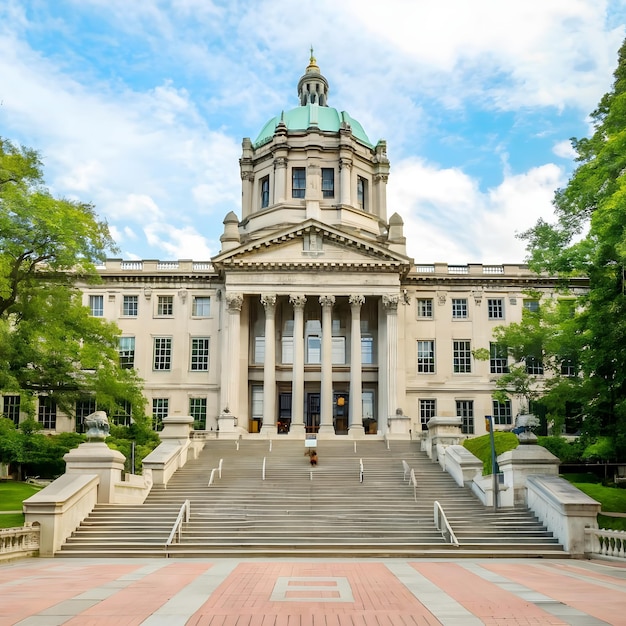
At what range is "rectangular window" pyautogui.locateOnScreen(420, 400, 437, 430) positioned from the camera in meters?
56.2

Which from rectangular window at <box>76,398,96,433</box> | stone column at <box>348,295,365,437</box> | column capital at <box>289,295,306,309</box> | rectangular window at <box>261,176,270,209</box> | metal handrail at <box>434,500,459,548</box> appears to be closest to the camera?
metal handrail at <box>434,500,459,548</box>

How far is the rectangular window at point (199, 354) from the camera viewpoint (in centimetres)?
5662

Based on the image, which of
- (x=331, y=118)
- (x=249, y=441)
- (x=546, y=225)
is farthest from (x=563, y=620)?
(x=331, y=118)

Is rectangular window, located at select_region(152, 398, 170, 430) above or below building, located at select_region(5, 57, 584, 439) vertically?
Result: below

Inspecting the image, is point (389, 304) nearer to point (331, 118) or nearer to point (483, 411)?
point (483, 411)

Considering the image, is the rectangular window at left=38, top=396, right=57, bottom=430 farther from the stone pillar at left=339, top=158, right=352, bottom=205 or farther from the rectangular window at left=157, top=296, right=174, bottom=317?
the stone pillar at left=339, top=158, right=352, bottom=205

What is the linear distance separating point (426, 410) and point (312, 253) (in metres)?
14.7

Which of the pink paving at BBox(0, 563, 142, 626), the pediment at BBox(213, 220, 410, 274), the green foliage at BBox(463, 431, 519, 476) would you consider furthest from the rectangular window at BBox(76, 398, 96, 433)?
the pink paving at BBox(0, 563, 142, 626)

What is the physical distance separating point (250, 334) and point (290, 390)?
16.7 feet

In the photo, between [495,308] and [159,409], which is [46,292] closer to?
[159,409]

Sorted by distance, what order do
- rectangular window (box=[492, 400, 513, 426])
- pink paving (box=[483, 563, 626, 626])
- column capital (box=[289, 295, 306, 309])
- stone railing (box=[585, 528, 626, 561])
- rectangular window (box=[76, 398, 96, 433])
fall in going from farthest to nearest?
1. rectangular window (box=[492, 400, 513, 426])
2. rectangular window (box=[76, 398, 96, 433])
3. column capital (box=[289, 295, 306, 309])
4. stone railing (box=[585, 528, 626, 561])
5. pink paving (box=[483, 563, 626, 626])

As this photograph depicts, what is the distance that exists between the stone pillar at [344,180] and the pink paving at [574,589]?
1826 inches

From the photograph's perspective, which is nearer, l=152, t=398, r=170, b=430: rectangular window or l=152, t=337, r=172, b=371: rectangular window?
l=152, t=398, r=170, b=430: rectangular window

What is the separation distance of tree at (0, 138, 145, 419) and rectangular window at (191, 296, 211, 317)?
15271 millimetres
